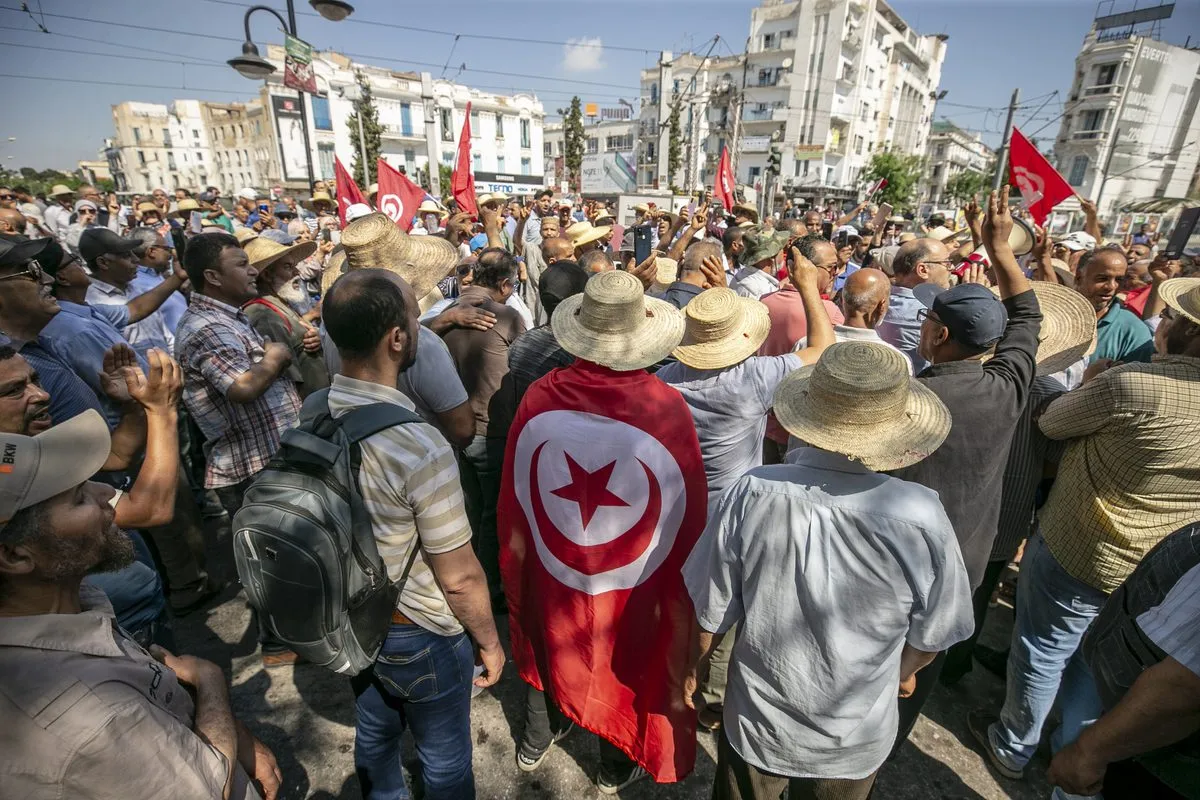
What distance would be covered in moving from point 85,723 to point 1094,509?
10.4 ft

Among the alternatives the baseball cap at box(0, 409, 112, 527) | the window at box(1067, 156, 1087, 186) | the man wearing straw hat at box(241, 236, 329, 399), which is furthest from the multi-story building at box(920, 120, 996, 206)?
the baseball cap at box(0, 409, 112, 527)

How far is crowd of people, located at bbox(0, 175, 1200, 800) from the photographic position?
126 centimetres

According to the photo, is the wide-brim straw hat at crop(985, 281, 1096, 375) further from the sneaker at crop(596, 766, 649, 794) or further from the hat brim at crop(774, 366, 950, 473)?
the sneaker at crop(596, 766, 649, 794)

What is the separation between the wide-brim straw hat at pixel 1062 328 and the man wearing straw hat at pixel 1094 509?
279 millimetres

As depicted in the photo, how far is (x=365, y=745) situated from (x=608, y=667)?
963 millimetres

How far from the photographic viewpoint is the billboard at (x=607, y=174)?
40.2 m

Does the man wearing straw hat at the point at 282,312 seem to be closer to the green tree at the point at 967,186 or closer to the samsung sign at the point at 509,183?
the samsung sign at the point at 509,183

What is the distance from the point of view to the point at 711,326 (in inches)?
101

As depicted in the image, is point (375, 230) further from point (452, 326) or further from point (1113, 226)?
point (1113, 226)

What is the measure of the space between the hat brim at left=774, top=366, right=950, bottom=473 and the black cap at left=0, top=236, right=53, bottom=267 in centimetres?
340

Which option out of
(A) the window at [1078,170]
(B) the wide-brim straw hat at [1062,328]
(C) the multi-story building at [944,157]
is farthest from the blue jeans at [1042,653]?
(C) the multi-story building at [944,157]

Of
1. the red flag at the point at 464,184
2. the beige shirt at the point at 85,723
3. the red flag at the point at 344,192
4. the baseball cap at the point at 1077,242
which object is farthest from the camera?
the red flag at the point at 464,184

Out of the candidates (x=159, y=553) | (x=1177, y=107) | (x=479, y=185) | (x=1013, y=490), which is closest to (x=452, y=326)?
(x=159, y=553)

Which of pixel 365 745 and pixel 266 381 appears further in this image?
pixel 266 381
